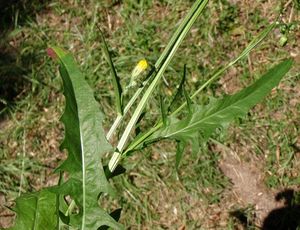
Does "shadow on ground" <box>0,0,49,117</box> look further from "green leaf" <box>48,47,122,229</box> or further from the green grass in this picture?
"green leaf" <box>48,47,122,229</box>

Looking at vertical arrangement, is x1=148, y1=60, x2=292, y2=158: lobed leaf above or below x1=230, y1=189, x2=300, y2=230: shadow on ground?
above

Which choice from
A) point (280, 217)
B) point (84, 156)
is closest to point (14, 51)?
point (280, 217)

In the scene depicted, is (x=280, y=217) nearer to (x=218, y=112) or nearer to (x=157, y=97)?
(x=157, y=97)

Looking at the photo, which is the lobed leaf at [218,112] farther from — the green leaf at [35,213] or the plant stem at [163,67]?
the green leaf at [35,213]

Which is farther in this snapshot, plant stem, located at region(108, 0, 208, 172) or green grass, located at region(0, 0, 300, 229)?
green grass, located at region(0, 0, 300, 229)

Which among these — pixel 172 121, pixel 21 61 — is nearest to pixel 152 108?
pixel 21 61

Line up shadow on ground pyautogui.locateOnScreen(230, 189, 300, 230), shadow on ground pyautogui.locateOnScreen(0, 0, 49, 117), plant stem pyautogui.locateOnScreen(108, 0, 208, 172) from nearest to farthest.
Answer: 1. plant stem pyautogui.locateOnScreen(108, 0, 208, 172)
2. shadow on ground pyautogui.locateOnScreen(230, 189, 300, 230)
3. shadow on ground pyautogui.locateOnScreen(0, 0, 49, 117)

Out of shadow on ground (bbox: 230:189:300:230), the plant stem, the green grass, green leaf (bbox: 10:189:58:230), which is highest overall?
the plant stem

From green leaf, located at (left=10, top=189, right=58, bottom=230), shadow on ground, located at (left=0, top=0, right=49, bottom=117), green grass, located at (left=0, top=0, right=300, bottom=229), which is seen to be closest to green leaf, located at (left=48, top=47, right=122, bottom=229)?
green leaf, located at (left=10, top=189, right=58, bottom=230)

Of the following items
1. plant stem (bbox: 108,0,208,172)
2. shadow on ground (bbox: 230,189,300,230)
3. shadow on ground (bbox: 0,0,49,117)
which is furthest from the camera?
shadow on ground (bbox: 0,0,49,117)
